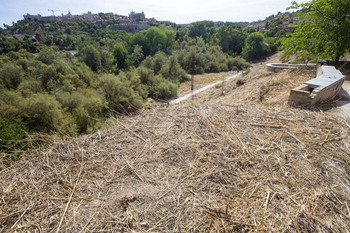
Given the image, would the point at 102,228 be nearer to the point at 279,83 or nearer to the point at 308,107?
the point at 308,107

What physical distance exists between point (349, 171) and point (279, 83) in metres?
5.89

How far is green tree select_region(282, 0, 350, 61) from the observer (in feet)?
27.7

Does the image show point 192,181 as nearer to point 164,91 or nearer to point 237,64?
point 164,91

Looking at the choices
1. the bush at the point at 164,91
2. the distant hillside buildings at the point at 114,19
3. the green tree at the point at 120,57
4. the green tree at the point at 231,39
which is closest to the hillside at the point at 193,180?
the bush at the point at 164,91

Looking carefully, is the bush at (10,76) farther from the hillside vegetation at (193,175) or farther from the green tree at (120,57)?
the green tree at (120,57)

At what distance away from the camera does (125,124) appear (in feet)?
→ 16.3

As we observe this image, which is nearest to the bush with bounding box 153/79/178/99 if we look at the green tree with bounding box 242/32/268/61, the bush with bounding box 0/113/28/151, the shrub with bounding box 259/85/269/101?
the shrub with bounding box 259/85/269/101

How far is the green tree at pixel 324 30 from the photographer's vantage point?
844 centimetres

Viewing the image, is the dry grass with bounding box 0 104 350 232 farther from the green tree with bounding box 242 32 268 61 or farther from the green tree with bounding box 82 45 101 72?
the green tree with bounding box 242 32 268 61

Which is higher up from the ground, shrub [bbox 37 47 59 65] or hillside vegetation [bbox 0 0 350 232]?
shrub [bbox 37 47 59 65]

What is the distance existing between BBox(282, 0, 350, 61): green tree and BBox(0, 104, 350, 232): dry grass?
24.4 feet

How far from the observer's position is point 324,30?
9023mm

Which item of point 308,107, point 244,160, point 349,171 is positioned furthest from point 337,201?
point 308,107

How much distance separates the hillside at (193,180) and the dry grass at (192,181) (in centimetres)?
2
